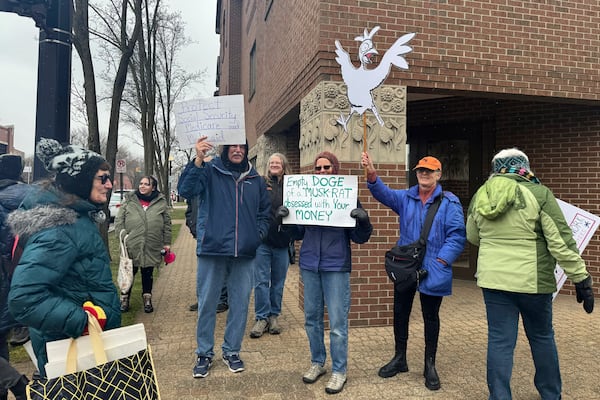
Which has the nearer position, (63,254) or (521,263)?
(63,254)

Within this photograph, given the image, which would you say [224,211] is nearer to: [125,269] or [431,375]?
[431,375]

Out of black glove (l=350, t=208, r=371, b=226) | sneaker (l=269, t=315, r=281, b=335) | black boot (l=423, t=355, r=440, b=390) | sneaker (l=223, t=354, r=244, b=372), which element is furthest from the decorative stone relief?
sneaker (l=223, t=354, r=244, b=372)

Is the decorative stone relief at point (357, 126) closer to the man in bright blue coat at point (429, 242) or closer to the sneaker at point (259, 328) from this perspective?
the man in bright blue coat at point (429, 242)

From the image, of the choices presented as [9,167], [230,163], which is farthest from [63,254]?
[230,163]

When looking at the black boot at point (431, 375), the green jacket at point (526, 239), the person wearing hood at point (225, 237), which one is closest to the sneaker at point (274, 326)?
the person wearing hood at point (225, 237)

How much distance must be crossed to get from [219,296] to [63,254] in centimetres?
203

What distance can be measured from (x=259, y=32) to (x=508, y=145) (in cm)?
687

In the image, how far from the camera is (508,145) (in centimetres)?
743

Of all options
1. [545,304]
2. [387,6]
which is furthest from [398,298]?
[387,6]

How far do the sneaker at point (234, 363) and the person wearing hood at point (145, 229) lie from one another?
224 cm

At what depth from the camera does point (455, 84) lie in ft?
17.9

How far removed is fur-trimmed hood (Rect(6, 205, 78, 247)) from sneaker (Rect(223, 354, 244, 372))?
2.27 metres

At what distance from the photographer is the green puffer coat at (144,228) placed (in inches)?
220

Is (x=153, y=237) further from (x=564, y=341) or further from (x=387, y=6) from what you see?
(x=564, y=341)
